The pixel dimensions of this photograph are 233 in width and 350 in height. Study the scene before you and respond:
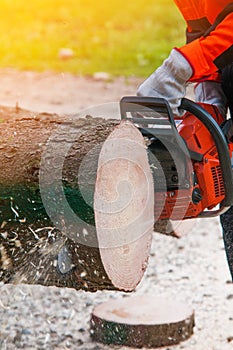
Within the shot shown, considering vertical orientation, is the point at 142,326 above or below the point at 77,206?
below

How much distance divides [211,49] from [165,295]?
1.37 metres

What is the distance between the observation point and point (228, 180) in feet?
7.39

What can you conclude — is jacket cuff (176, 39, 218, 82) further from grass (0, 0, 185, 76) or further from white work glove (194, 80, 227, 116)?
grass (0, 0, 185, 76)

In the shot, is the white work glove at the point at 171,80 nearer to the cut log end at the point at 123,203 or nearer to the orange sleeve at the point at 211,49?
the orange sleeve at the point at 211,49

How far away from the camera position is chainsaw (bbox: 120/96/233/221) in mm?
2189

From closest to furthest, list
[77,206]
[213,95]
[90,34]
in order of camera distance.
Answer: [77,206], [213,95], [90,34]

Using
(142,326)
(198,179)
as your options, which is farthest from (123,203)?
(142,326)

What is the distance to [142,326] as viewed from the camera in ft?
9.16

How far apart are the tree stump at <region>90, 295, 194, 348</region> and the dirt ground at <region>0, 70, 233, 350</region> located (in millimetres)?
35

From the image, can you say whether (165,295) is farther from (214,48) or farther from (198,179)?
(214,48)

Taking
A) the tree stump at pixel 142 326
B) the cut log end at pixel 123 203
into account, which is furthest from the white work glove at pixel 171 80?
the tree stump at pixel 142 326

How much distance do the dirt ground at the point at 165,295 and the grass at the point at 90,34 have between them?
4275mm

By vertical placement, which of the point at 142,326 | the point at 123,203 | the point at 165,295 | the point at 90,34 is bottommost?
the point at 90,34

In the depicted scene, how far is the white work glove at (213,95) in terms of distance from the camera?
8.41 feet
